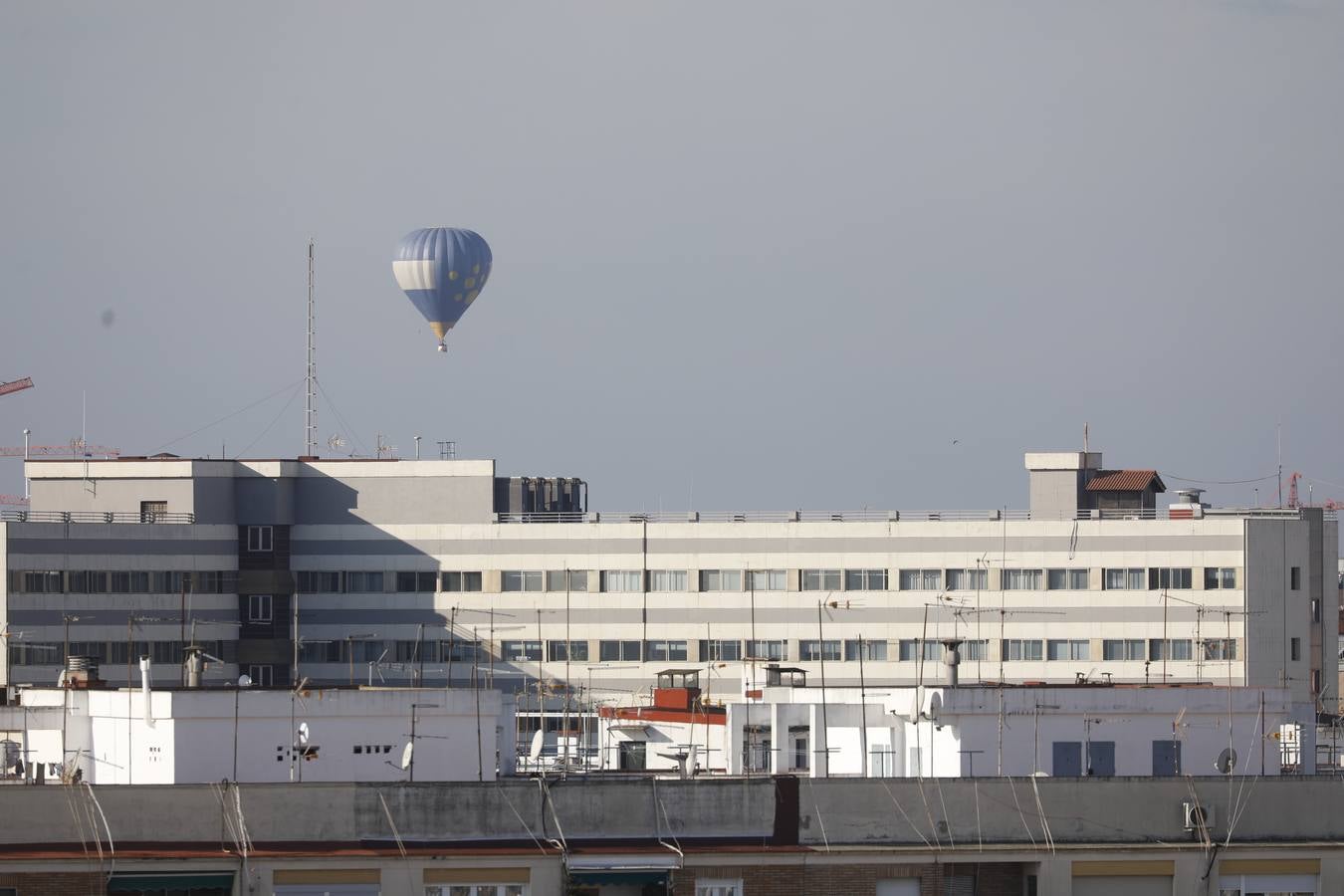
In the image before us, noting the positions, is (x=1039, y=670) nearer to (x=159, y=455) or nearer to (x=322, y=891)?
(x=159, y=455)

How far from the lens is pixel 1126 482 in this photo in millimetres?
170125

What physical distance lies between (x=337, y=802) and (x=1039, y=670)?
11278 centimetres

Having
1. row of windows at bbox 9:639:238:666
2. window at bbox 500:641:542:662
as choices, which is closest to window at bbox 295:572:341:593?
row of windows at bbox 9:639:238:666

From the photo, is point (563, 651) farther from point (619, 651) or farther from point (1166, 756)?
point (1166, 756)

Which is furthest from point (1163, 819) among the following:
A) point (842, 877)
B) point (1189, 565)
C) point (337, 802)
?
point (1189, 565)

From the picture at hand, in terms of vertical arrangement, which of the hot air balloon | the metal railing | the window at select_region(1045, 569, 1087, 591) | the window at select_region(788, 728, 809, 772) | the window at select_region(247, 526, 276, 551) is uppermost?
the hot air balloon

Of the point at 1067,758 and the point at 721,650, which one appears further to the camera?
the point at 721,650

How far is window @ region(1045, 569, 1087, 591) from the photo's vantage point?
537 ft

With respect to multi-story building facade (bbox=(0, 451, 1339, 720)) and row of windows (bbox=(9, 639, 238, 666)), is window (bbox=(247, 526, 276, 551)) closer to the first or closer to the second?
multi-story building facade (bbox=(0, 451, 1339, 720))

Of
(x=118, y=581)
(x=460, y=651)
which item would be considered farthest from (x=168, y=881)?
(x=460, y=651)

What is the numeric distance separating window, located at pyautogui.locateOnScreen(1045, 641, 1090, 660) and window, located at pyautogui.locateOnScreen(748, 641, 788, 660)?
56.2 feet

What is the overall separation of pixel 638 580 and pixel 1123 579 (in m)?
31.5

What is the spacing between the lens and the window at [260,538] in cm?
17000

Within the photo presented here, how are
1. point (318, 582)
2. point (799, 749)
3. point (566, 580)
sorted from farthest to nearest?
point (318, 582), point (566, 580), point (799, 749)
